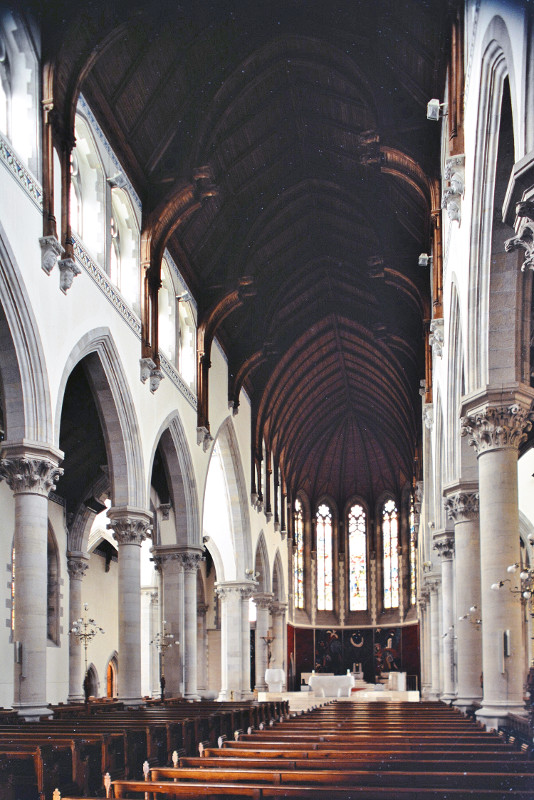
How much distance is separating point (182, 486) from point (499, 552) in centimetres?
1419

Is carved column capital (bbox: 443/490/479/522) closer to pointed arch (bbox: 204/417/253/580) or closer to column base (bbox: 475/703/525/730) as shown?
column base (bbox: 475/703/525/730)

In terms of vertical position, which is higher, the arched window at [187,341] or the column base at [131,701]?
the arched window at [187,341]

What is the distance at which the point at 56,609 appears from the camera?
1075 inches

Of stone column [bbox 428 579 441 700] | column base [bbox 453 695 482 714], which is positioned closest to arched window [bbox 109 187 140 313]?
column base [bbox 453 695 482 714]

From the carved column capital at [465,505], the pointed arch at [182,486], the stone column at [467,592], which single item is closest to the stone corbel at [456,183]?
the carved column capital at [465,505]

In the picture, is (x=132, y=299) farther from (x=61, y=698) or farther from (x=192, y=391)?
(x=61, y=698)

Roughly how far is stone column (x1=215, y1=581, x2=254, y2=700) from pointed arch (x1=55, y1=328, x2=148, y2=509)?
14.7m

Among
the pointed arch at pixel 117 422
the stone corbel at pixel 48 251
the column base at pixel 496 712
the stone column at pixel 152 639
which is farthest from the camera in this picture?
the stone column at pixel 152 639

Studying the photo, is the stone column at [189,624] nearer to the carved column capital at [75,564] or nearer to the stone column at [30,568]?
the carved column capital at [75,564]

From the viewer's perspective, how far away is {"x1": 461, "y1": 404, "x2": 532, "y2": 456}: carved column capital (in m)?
13.1

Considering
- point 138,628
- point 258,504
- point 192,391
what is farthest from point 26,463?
point 258,504

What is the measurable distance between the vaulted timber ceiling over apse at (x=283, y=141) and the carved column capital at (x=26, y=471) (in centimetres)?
671

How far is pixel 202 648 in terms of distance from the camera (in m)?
41.3

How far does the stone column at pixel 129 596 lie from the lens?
20281 mm
